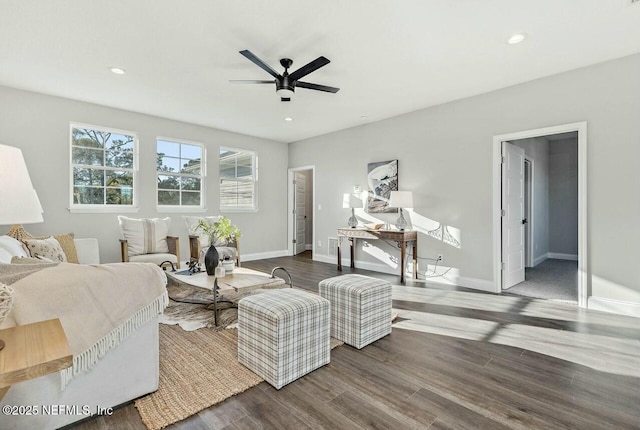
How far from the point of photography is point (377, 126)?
545 centimetres

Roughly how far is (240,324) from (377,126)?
4351 mm

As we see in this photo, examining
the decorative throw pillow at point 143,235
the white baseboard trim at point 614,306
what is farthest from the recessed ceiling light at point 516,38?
the decorative throw pillow at point 143,235

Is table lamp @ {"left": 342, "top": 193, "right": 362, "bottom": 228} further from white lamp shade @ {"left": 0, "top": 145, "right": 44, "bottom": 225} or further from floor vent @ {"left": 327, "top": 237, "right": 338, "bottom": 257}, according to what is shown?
white lamp shade @ {"left": 0, "top": 145, "right": 44, "bottom": 225}

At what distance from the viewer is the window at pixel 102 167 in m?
4.56

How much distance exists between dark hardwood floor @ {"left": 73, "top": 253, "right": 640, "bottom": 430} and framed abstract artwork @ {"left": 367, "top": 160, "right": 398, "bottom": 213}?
2.79m

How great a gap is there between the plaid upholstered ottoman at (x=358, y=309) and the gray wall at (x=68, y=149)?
12.5 ft

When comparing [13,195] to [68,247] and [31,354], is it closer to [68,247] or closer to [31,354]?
[31,354]

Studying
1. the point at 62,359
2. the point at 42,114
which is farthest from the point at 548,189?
the point at 42,114

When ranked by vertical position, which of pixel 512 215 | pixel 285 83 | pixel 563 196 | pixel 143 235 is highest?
pixel 285 83

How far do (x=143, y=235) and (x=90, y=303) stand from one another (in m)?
3.20

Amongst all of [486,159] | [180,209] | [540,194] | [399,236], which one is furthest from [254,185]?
[540,194]

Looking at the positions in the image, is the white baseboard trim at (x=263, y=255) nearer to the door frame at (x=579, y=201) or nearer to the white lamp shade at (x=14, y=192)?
the door frame at (x=579, y=201)

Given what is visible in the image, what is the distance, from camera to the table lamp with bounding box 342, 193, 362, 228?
5.54 m

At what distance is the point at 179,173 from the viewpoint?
5551 millimetres
